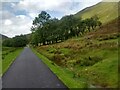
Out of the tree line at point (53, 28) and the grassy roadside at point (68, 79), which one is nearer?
the grassy roadside at point (68, 79)

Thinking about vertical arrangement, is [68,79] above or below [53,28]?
below

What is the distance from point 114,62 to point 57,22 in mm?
123345

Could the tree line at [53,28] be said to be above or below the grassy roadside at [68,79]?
above

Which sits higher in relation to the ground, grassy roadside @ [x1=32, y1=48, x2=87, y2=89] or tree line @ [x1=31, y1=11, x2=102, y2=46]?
tree line @ [x1=31, y1=11, x2=102, y2=46]

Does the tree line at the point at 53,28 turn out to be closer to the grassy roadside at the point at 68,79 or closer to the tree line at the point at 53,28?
the tree line at the point at 53,28

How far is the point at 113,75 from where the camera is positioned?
21781 millimetres

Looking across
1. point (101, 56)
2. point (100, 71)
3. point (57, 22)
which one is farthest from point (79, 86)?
point (57, 22)

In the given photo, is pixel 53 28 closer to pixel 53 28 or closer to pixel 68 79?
pixel 53 28

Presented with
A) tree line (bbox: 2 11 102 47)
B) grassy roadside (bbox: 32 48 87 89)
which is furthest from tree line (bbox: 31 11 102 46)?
grassy roadside (bbox: 32 48 87 89)

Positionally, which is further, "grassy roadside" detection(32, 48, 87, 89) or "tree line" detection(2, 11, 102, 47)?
"tree line" detection(2, 11, 102, 47)

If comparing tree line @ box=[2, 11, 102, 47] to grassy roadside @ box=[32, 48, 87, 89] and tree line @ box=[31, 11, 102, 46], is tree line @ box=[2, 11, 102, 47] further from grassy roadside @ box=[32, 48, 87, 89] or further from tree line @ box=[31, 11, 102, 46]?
grassy roadside @ box=[32, 48, 87, 89]

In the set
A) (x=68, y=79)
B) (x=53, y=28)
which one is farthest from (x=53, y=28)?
(x=68, y=79)

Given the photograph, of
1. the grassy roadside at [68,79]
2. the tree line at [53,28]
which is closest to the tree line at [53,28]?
the tree line at [53,28]

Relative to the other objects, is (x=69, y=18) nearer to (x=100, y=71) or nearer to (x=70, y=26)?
Answer: (x=70, y=26)
